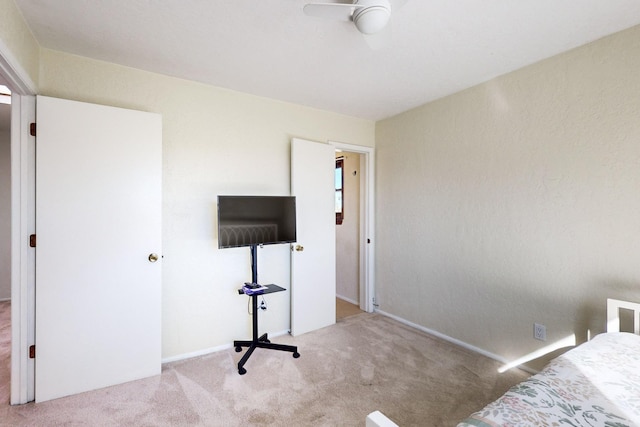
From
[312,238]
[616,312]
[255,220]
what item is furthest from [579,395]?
[312,238]

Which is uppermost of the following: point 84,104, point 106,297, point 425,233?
point 84,104

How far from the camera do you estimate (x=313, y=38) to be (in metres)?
2.01

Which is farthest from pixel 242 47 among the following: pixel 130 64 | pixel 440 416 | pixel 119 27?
pixel 440 416

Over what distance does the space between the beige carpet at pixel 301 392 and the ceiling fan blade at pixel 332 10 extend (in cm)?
232

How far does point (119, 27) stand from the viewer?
75.1 inches

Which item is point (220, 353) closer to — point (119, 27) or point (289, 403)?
point (289, 403)

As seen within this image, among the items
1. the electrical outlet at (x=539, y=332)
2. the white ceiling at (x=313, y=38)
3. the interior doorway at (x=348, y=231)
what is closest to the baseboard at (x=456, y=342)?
the electrical outlet at (x=539, y=332)

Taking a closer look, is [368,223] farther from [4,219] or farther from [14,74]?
[4,219]

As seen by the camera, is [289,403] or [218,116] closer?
[289,403]

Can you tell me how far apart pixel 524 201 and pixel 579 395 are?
1700 mm

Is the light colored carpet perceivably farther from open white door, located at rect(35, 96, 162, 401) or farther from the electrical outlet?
open white door, located at rect(35, 96, 162, 401)

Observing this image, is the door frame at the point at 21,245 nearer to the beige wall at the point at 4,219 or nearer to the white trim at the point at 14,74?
the white trim at the point at 14,74

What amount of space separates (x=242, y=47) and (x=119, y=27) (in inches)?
30.5

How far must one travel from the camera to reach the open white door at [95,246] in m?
2.05
